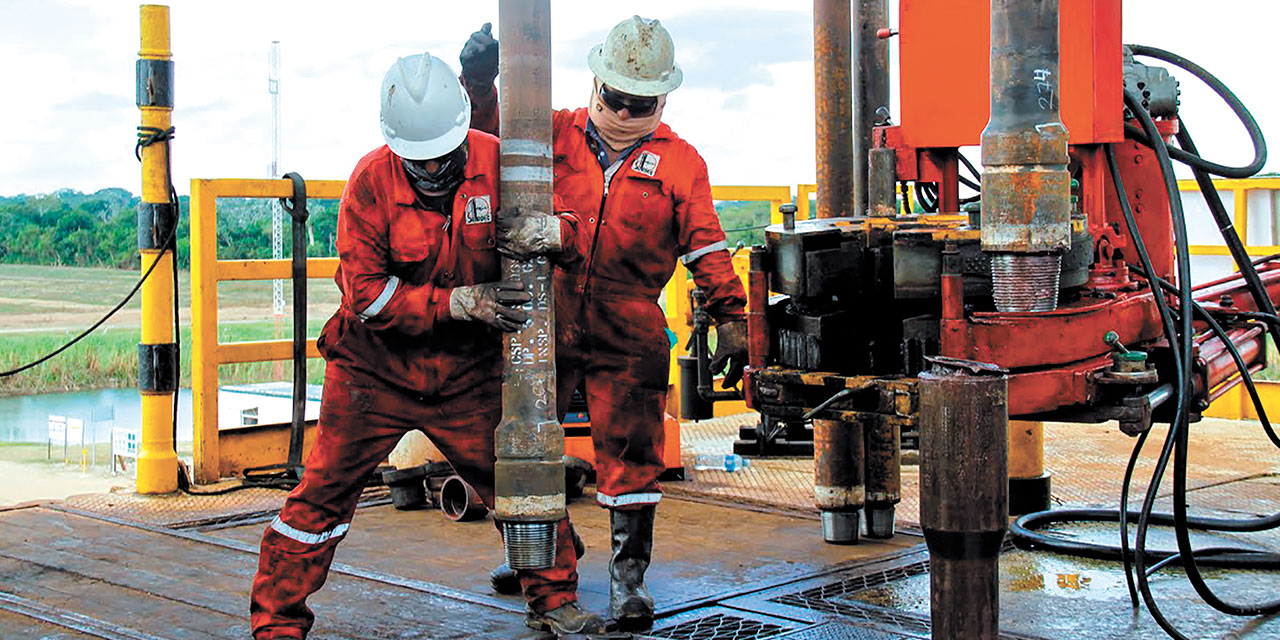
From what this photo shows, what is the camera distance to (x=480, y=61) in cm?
545

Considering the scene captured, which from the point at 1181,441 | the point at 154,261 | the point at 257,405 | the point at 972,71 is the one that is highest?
the point at 972,71

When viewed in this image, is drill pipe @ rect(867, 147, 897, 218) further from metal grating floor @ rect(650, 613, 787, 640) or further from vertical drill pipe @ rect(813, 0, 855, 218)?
metal grating floor @ rect(650, 613, 787, 640)

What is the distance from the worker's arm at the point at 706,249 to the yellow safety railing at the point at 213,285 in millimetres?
2484

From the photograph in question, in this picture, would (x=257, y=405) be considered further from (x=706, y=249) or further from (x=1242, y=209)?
(x=1242, y=209)

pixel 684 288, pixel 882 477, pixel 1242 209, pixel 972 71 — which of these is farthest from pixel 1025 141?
pixel 1242 209

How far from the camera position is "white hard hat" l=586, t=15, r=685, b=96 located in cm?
450

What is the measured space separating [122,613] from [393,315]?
1.39 m

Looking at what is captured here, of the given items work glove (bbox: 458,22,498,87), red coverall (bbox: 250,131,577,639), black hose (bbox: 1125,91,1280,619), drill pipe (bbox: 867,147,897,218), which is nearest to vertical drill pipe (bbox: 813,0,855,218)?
drill pipe (bbox: 867,147,897,218)

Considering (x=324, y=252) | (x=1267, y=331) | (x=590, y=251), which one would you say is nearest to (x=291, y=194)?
(x=324, y=252)

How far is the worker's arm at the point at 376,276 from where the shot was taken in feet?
13.2

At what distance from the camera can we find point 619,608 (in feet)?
14.4

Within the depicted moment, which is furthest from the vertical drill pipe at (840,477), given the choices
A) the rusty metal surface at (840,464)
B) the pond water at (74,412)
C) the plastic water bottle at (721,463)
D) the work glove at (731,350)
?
the pond water at (74,412)

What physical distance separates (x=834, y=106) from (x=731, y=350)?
4.51 ft

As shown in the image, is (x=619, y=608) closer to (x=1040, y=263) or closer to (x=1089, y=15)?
(x=1040, y=263)
